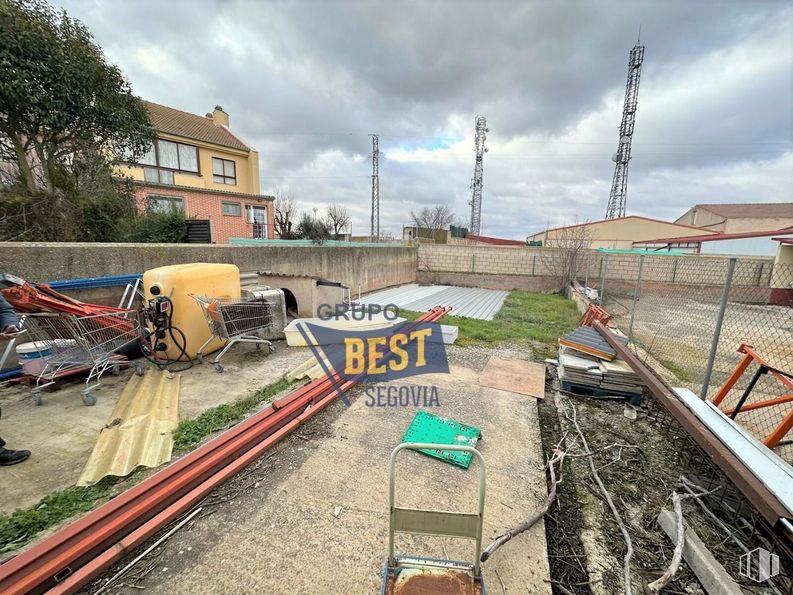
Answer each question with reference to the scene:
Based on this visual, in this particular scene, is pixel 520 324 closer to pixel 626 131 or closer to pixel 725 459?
pixel 725 459

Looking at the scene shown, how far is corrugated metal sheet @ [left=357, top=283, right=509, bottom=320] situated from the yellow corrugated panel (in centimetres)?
560

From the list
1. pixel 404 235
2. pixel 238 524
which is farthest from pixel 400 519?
pixel 404 235

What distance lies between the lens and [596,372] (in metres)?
3.66

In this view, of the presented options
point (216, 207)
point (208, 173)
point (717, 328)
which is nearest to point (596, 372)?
point (717, 328)

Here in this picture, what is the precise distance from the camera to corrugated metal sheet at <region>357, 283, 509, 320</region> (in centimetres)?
841

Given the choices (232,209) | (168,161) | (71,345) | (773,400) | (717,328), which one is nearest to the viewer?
(773,400)

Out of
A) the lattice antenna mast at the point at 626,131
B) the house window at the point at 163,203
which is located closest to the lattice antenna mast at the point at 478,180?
the lattice antenna mast at the point at 626,131

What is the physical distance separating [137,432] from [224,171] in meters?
16.9

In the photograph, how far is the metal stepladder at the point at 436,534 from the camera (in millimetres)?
1388

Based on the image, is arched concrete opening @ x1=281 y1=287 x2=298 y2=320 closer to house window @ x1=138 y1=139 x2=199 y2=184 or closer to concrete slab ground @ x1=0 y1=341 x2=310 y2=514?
concrete slab ground @ x1=0 y1=341 x2=310 y2=514

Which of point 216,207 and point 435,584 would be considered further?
point 216,207

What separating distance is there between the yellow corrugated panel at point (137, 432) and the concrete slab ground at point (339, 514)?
0.73 meters

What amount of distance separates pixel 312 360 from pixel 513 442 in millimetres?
2635

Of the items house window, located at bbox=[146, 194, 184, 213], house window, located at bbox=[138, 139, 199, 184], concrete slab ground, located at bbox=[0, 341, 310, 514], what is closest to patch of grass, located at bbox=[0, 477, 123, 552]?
concrete slab ground, located at bbox=[0, 341, 310, 514]
